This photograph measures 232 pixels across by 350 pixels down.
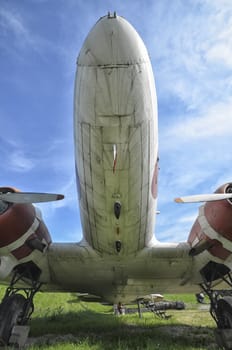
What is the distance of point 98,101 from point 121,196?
A: 1968 mm

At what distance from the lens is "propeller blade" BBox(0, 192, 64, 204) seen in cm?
721

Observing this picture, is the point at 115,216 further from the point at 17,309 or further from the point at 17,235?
the point at 17,309

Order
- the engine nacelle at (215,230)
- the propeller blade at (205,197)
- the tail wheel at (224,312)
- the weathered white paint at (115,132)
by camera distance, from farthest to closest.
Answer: the tail wheel at (224,312) < the engine nacelle at (215,230) < the propeller blade at (205,197) < the weathered white paint at (115,132)

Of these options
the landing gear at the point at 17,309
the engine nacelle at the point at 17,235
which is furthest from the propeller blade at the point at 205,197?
the landing gear at the point at 17,309

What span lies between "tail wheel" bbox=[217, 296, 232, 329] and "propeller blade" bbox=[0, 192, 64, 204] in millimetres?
4339

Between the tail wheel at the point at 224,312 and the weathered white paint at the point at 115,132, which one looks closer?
the weathered white paint at the point at 115,132

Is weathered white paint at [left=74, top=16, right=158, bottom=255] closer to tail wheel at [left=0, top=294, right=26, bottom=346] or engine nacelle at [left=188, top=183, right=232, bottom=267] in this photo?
engine nacelle at [left=188, top=183, right=232, bottom=267]

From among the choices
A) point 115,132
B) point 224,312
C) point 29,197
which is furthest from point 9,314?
point 224,312

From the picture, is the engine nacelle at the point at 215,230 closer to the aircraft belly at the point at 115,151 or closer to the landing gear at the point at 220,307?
the landing gear at the point at 220,307

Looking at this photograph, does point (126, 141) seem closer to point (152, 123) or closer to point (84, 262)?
point (152, 123)

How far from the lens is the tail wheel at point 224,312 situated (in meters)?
7.63

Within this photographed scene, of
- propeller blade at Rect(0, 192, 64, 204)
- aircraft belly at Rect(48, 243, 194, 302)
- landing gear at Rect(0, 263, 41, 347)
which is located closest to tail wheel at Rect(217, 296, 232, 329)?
aircraft belly at Rect(48, 243, 194, 302)

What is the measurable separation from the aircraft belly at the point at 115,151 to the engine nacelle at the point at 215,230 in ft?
4.07

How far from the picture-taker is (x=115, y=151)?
6.05 meters
